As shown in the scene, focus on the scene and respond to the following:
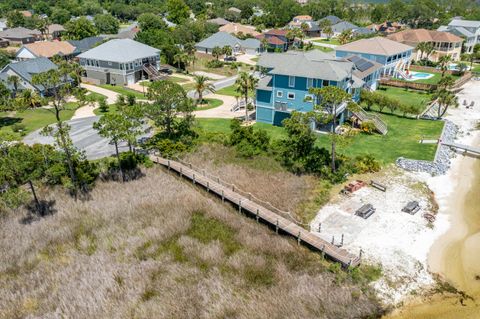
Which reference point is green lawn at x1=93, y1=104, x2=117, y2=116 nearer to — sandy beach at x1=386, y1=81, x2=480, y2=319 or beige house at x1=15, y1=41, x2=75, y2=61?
beige house at x1=15, y1=41, x2=75, y2=61

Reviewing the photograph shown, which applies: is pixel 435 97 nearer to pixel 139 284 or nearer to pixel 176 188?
pixel 176 188

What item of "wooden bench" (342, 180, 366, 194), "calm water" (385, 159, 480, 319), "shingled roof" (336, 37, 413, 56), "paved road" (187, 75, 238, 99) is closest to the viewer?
"calm water" (385, 159, 480, 319)

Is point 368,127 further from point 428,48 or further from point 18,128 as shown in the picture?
point 428,48

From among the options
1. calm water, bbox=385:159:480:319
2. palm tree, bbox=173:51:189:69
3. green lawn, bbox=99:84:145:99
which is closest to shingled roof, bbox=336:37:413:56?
palm tree, bbox=173:51:189:69

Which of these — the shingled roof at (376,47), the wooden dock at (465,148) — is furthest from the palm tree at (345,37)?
the wooden dock at (465,148)

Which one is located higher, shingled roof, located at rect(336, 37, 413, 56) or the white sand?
shingled roof, located at rect(336, 37, 413, 56)

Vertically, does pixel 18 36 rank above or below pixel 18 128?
above

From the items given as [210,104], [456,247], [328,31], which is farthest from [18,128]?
[328,31]
